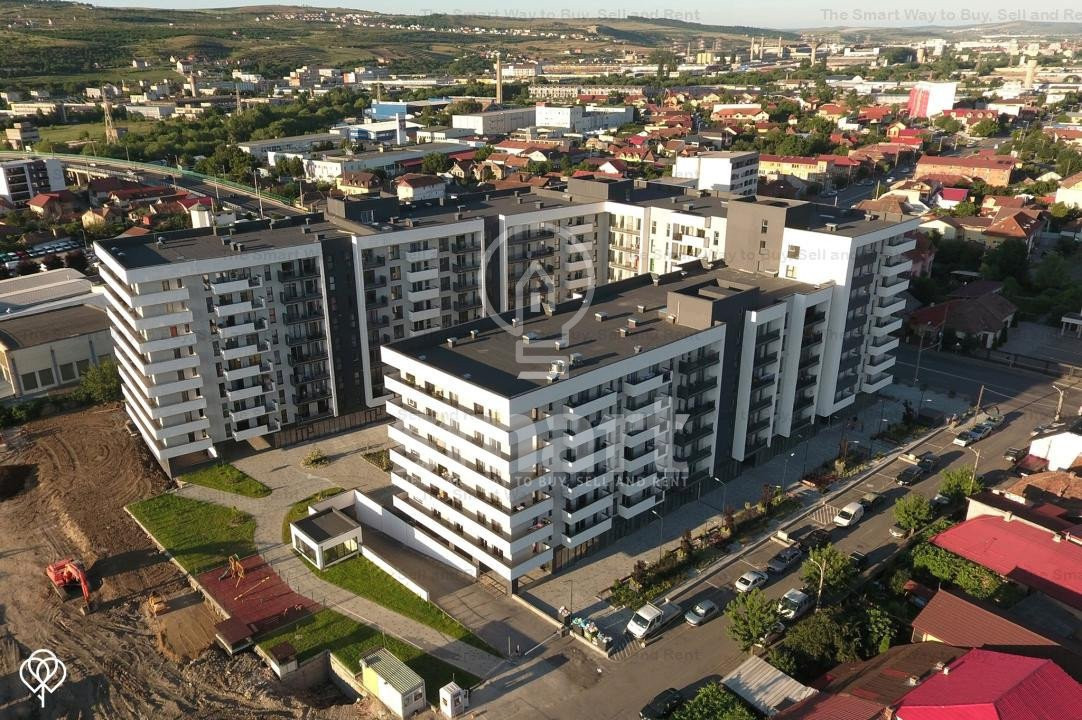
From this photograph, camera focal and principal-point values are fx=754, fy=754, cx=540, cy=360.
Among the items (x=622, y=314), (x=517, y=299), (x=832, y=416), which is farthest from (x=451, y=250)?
(x=832, y=416)

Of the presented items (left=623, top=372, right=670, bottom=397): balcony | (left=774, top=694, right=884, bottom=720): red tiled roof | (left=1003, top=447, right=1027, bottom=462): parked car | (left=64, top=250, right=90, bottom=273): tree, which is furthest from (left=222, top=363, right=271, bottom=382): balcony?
(left=64, top=250, right=90, bottom=273): tree

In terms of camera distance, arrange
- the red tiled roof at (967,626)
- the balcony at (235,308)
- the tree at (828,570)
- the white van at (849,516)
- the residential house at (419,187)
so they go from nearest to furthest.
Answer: the red tiled roof at (967,626)
the tree at (828,570)
the white van at (849,516)
the balcony at (235,308)
the residential house at (419,187)

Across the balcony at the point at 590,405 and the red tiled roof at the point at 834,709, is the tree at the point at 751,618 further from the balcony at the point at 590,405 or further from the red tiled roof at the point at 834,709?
the balcony at the point at 590,405

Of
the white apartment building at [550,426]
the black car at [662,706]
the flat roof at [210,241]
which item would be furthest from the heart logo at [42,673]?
the black car at [662,706]

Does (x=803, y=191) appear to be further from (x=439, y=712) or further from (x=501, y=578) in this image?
(x=439, y=712)

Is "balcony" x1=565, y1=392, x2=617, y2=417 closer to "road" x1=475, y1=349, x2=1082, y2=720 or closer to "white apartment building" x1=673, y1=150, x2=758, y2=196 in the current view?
"road" x1=475, y1=349, x2=1082, y2=720
